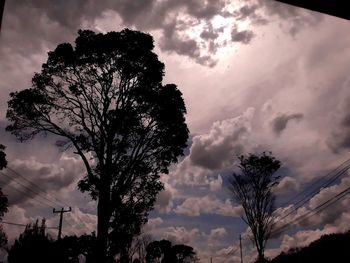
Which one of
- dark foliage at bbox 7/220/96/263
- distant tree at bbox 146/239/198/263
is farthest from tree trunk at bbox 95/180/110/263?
distant tree at bbox 146/239/198/263

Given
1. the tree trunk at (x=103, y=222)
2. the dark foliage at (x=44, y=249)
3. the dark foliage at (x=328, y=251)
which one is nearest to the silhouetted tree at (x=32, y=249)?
the dark foliage at (x=44, y=249)

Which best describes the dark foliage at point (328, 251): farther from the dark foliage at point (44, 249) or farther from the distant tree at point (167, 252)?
the distant tree at point (167, 252)

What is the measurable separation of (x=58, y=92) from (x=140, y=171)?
5608 mm

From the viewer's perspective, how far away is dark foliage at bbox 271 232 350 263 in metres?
18.1

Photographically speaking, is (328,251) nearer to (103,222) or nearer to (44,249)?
(103,222)

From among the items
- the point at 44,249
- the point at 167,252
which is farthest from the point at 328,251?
the point at 167,252

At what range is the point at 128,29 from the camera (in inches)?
664

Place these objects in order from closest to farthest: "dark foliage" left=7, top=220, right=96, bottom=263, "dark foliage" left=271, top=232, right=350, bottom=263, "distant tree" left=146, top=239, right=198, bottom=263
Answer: "dark foliage" left=271, top=232, right=350, bottom=263
"dark foliage" left=7, top=220, right=96, bottom=263
"distant tree" left=146, top=239, right=198, bottom=263

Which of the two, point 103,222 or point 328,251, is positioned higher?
point 103,222

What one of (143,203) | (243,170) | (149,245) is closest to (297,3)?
(143,203)

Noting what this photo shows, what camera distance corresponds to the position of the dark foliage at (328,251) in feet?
59.5

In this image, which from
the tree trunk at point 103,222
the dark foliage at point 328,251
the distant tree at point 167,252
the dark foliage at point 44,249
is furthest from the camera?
the distant tree at point 167,252

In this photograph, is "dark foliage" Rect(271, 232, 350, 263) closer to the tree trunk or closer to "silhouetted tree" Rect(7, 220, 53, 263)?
the tree trunk

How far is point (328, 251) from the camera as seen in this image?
64.4ft
